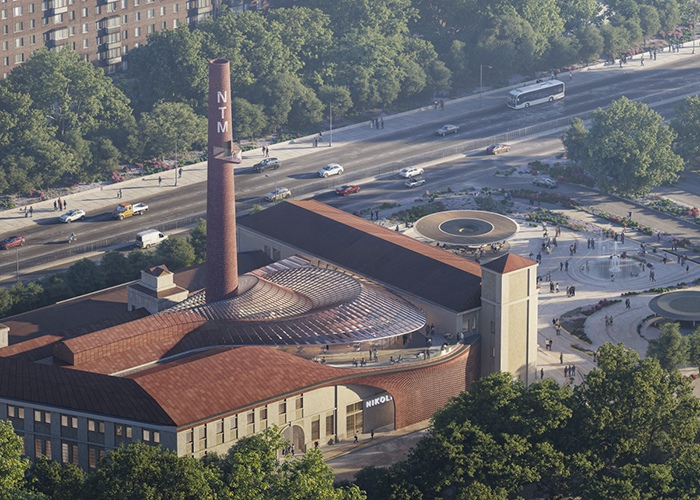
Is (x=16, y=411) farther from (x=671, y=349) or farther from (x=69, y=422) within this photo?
(x=671, y=349)

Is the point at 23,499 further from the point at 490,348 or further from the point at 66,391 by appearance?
the point at 490,348

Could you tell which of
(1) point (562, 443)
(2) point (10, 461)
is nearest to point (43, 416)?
(2) point (10, 461)

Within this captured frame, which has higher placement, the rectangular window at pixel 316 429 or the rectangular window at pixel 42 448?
the rectangular window at pixel 42 448

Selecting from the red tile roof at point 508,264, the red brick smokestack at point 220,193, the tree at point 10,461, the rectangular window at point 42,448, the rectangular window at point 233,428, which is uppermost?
the red brick smokestack at point 220,193

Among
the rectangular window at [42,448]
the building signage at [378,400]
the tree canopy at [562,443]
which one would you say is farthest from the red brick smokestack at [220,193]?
the tree canopy at [562,443]

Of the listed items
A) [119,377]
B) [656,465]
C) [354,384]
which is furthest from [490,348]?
[119,377]

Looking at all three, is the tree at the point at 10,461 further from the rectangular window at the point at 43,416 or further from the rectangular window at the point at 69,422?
the rectangular window at the point at 43,416
